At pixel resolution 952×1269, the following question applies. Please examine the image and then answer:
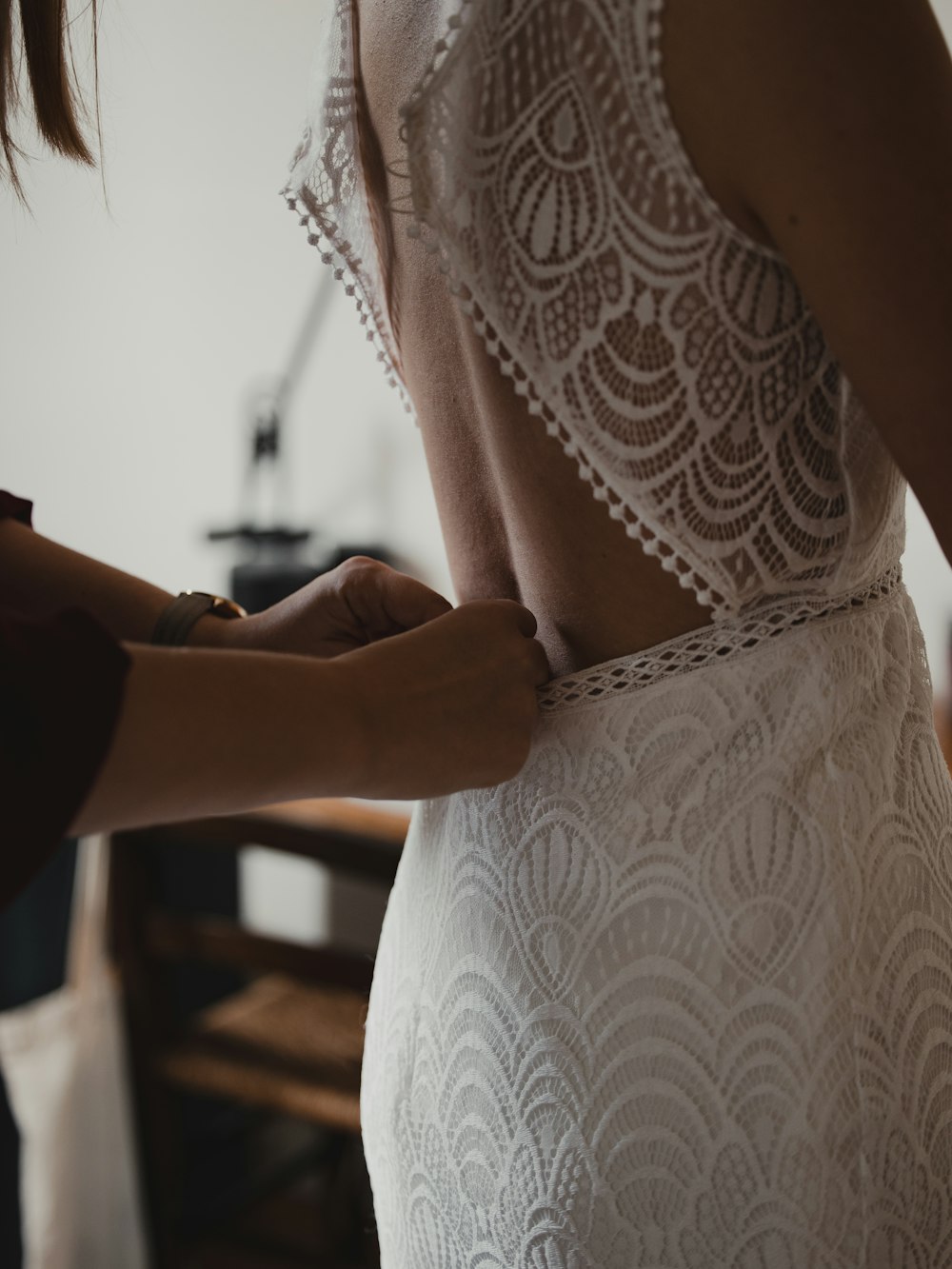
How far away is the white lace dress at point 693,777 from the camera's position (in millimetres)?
582

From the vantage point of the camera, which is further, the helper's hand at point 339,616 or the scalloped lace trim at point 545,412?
the helper's hand at point 339,616

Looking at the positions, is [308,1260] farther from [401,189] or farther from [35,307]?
[35,307]

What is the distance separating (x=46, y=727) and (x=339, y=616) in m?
0.34

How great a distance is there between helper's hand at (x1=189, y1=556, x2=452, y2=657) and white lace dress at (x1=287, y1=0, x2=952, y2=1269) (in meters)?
0.15

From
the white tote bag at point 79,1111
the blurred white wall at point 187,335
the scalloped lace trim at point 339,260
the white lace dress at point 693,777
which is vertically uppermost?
the blurred white wall at point 187,335

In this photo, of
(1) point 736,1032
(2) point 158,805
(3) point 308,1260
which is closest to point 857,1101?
(1) point 736,1032

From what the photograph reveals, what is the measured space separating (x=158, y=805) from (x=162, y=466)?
2.39 meters

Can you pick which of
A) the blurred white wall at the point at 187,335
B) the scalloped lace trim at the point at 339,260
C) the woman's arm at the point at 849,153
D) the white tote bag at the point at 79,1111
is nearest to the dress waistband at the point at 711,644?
the woman's arm at the point at 849,153

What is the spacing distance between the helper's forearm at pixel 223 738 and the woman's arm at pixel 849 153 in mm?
278

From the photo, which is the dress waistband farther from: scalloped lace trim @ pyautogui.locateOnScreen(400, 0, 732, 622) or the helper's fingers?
the helper's fingers

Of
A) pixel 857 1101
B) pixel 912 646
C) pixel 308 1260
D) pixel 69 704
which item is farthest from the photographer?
pixel 308 1260

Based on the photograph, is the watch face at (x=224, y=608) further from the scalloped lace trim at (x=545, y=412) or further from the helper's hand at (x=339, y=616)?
the scalloped lace trim at (x=545, y=412)

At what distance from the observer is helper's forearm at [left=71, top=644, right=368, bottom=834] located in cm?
51

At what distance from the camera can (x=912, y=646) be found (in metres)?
0.69
